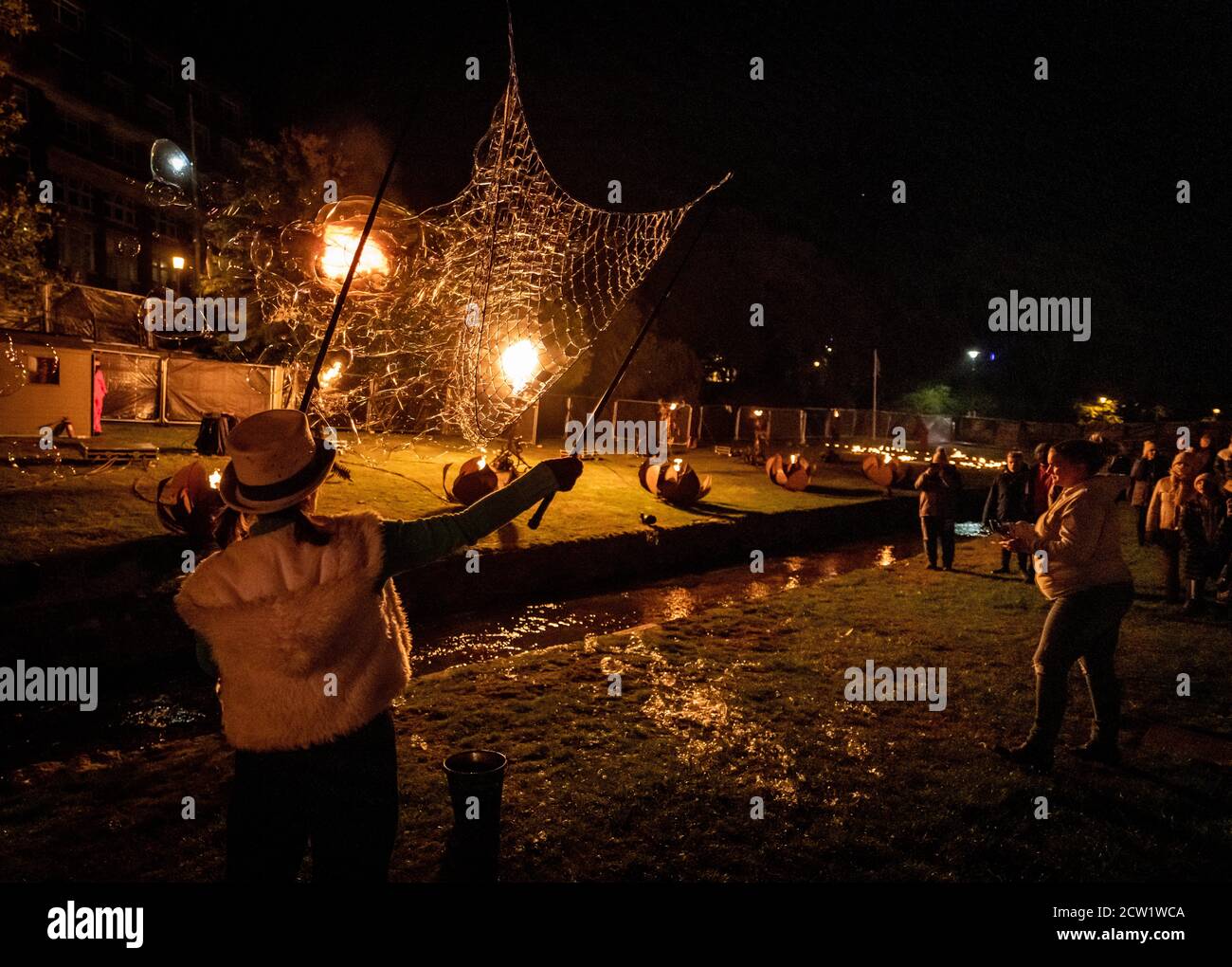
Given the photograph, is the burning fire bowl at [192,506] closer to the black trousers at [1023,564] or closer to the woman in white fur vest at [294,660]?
the woman in white fur vest at [294,660]

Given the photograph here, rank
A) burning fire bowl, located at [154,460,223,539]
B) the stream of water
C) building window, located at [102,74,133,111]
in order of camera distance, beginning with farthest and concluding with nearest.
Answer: building window, located at [102,74,133,111]
burning fire bowl, located at [154,460,223,539]
the stream of water

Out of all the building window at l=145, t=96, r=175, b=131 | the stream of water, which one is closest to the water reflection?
the stream of water

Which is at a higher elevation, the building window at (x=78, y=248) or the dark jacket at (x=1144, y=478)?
the building window at (x=78, y=248)

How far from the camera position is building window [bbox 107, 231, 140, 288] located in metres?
36.3

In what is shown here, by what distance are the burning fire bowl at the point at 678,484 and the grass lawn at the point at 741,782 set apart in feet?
27.5

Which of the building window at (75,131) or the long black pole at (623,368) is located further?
the building window at (75,131)

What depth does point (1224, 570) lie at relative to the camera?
30.7 ft

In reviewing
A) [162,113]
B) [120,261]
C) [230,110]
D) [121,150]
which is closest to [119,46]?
[162,113]

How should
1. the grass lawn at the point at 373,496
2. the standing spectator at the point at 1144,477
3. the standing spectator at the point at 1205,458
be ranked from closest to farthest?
the grass lawn at the point at 373,496, the standing spectator at the point at 1205,458, the standing spectator at the point at 1144,477

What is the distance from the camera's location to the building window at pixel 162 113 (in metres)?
38.7

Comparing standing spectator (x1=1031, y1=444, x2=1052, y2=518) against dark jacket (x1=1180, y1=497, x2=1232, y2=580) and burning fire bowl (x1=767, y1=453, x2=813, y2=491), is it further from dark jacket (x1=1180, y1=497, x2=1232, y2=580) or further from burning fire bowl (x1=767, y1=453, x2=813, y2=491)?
burning fire bowl (x1=767, y1=453, x2=813, y2=491)

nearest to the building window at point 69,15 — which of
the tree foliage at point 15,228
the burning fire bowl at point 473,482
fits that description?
the tree foliage at point 15,228

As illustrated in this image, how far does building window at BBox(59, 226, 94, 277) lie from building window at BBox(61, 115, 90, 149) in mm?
3926
